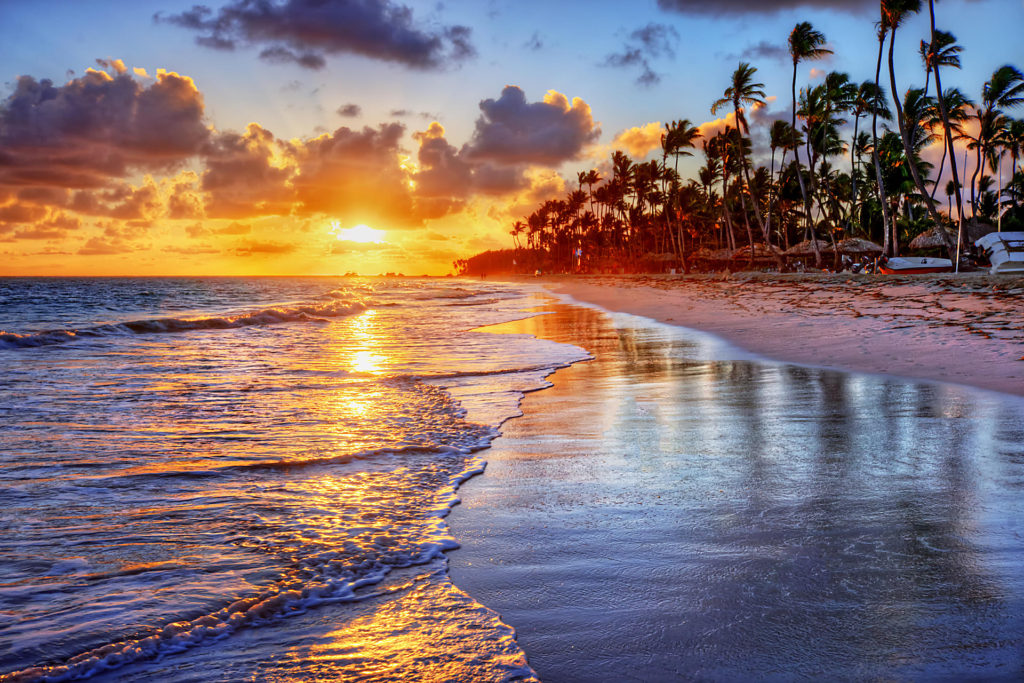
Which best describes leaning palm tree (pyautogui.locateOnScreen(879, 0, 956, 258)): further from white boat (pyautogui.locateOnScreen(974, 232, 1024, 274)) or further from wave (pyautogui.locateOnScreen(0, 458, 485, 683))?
wave (pyautogui.locateOnScreen(0, 458, 485, 683))

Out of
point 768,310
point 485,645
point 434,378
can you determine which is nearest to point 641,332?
point 768,310

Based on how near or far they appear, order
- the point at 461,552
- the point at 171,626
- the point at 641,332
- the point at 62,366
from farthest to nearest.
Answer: the point at 641,332 → the point at 62,366 → the point at 461,552 → the point at 171,626

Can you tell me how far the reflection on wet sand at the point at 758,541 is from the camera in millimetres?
2295

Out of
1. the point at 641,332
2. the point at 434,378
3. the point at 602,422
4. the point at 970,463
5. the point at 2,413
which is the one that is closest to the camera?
A: the point at 970,463

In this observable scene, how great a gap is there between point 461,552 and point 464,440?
2508 mm

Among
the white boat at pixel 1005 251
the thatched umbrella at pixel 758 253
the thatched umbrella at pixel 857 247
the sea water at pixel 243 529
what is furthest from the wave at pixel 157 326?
the thatched umbrella at pixel 758 253

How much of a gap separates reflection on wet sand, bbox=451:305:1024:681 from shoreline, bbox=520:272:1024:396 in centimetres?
216

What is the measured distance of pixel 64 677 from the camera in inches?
90.8

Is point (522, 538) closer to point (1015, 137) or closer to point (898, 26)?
point (898, 26)

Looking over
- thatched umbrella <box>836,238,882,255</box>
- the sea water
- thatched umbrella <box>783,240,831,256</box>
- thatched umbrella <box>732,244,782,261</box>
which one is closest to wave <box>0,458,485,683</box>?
the sea water

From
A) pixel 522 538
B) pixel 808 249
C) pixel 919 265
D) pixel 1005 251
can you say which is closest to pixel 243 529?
pixel 522 538

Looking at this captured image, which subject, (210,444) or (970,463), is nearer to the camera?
(970,463)

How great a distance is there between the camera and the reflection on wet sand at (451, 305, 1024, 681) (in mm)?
2295

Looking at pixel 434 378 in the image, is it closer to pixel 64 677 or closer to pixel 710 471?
pixel 710 471
